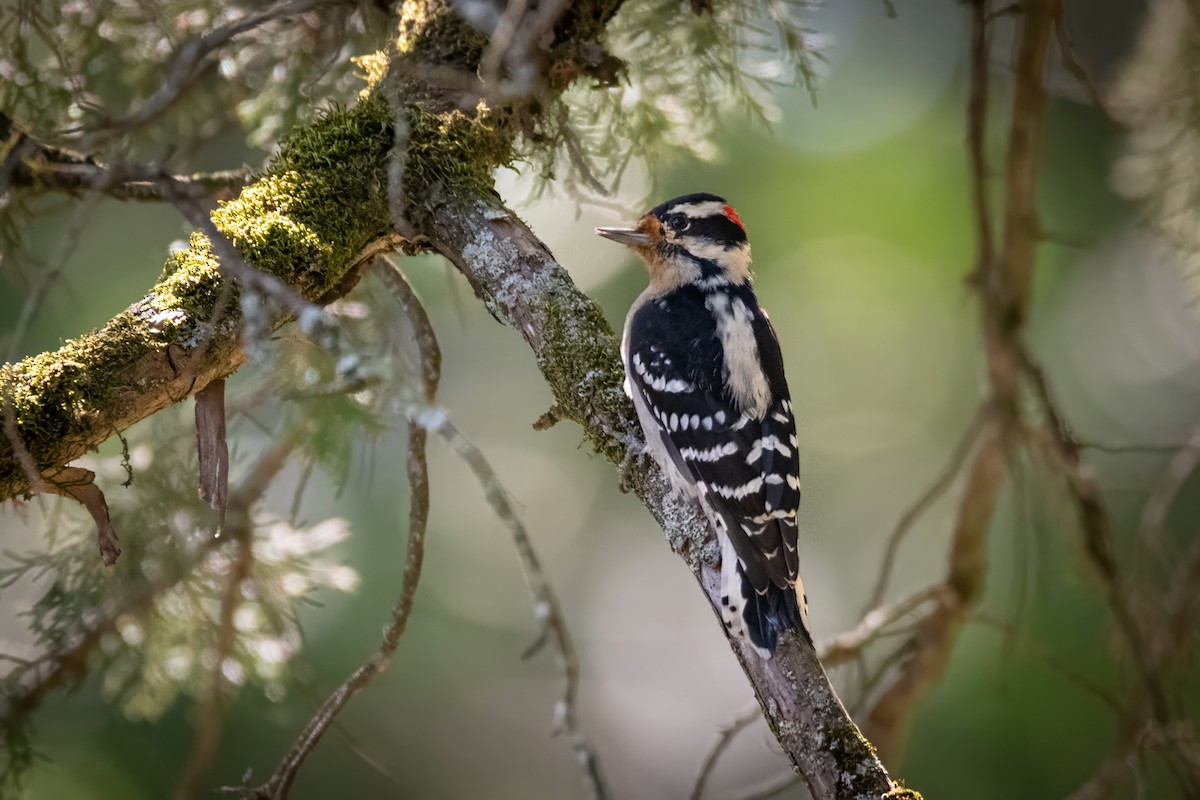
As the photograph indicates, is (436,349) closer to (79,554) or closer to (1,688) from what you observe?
(79,554)

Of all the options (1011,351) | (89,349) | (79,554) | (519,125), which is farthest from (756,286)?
(89,349)

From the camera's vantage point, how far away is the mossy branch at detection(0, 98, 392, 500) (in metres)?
1.98

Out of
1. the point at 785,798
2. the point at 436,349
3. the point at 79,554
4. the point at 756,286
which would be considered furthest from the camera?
the point at 785,798

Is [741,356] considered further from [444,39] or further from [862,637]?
[444,39]

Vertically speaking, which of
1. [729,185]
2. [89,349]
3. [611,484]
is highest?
[729,185]

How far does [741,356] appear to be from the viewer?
10.4 ft

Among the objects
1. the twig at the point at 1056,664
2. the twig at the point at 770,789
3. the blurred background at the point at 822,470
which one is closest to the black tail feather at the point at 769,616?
the twig at the point at 770,789

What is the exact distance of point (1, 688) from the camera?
113 inches

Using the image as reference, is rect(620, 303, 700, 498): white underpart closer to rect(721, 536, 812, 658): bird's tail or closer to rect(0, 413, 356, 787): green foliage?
rect(721, 536, 812, 658): bird's tail

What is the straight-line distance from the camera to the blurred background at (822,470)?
19.7 feet

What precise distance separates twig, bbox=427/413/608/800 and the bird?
1.36 ft

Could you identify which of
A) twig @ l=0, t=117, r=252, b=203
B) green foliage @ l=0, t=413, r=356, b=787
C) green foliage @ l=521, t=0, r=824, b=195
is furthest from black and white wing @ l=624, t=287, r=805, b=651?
twig @ l=0, t=117, r=252, b=203

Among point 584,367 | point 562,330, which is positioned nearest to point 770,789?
point 584,367

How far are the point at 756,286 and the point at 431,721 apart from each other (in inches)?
141
